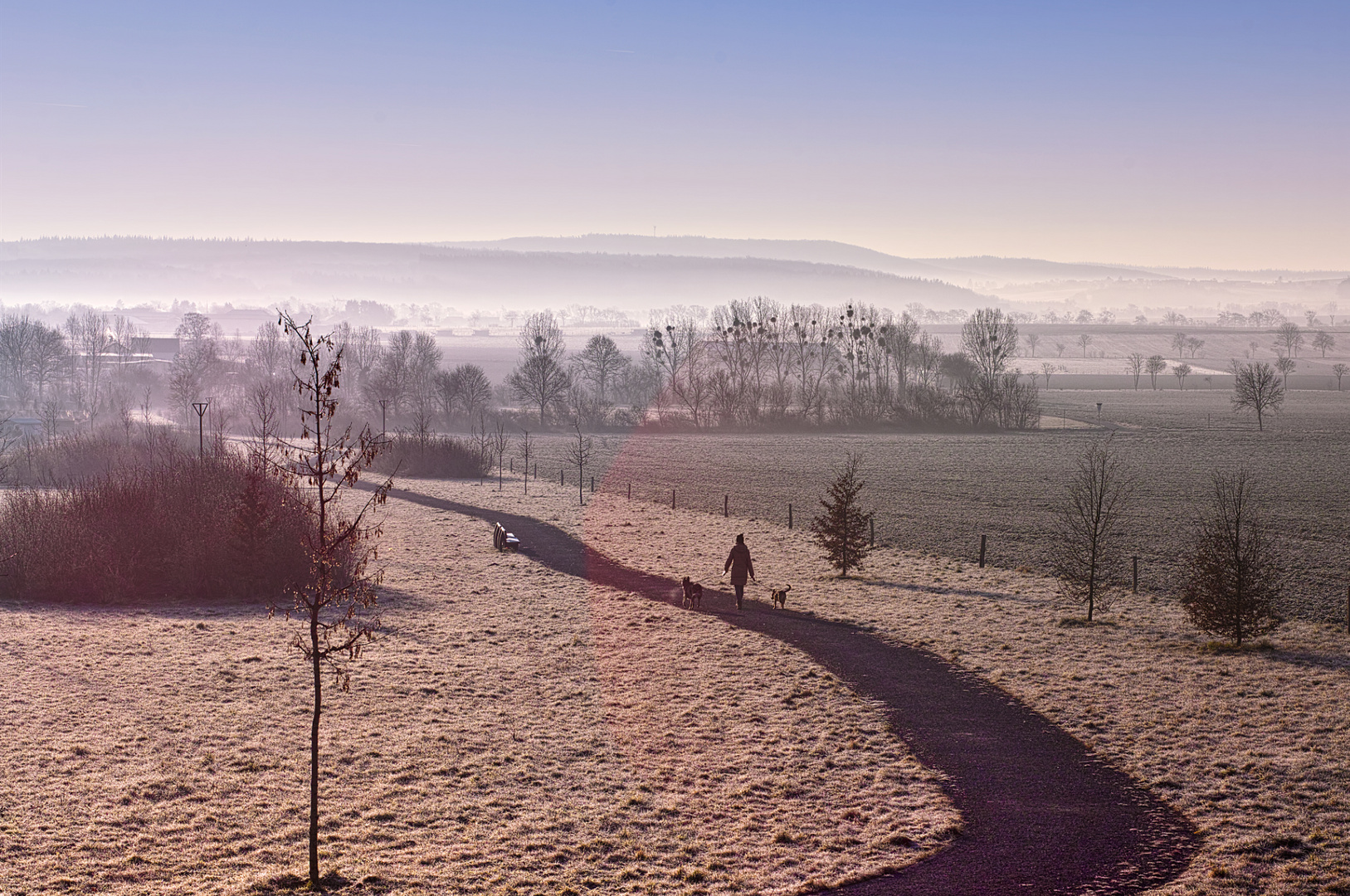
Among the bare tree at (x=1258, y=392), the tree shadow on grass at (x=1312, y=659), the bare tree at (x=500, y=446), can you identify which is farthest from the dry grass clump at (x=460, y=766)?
the bare tree at (x=1258, y=392)

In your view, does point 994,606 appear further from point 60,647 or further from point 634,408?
point 634,408

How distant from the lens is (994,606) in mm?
28234

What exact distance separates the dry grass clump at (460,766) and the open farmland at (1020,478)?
17602 millimetres

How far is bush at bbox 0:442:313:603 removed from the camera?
30188mm

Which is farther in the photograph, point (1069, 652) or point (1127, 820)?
point (1069, 652)

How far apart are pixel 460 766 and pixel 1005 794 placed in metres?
8.25

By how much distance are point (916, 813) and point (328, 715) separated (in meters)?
10.6

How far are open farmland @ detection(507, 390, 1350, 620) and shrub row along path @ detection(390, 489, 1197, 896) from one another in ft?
43.4

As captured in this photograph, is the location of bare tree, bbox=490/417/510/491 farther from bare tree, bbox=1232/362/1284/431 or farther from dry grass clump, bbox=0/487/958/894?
bare tree, bbox=1232/362/1284/431

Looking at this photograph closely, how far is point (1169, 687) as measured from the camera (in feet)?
66.6

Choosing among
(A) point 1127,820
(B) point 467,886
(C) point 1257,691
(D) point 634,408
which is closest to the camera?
(B) point 467,886

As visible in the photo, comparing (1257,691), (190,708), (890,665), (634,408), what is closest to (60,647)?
(190,708)

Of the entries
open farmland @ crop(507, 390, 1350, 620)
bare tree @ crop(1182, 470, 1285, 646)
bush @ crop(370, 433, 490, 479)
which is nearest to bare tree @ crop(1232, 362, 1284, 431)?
open farmland @ crop(507, 390, 1350, 620)

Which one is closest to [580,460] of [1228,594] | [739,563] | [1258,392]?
[739,563]
